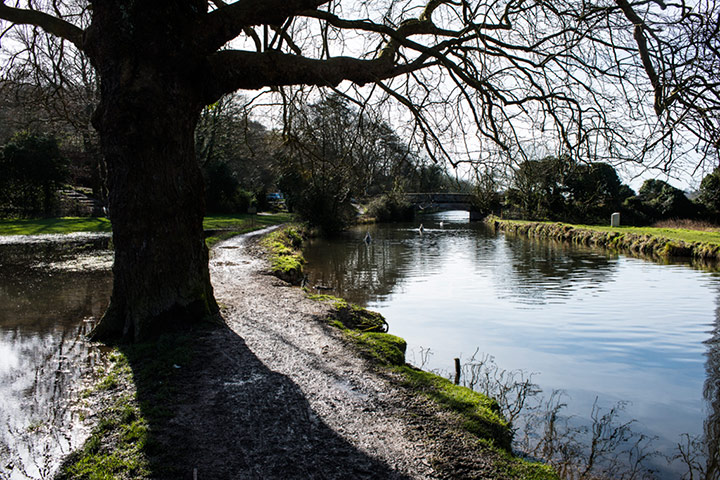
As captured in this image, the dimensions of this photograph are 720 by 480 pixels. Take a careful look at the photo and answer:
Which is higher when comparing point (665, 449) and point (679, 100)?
point (679, 100)

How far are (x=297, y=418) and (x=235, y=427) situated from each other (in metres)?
0.50

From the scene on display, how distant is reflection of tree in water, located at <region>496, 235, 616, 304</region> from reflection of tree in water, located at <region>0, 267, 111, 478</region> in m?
9.70

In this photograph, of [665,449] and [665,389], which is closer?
[665,449]

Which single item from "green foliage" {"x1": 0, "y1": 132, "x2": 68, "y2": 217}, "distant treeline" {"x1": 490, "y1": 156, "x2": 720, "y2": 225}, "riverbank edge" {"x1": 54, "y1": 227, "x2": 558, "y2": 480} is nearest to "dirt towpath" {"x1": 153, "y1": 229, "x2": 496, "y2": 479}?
"riverbank edge" {"x1": 54, "y1": 227, "x2": 558, "y2": 480}

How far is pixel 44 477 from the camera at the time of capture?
10.0 feet

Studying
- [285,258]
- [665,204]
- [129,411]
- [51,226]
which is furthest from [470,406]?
[665,204]

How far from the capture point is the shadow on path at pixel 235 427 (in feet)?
10.5

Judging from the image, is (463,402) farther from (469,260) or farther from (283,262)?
(469,260)

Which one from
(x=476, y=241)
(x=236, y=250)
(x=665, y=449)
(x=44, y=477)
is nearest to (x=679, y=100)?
(x=665, y=449)

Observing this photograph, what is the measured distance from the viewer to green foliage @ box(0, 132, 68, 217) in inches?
928

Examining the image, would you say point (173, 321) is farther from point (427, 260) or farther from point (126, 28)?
point (427, 260)

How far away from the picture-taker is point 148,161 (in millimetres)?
5719

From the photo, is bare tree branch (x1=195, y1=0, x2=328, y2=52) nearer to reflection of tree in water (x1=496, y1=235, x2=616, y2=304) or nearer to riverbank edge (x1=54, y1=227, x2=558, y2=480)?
riverbank edge (x1=54, y1=227, x2=558, y2=480)

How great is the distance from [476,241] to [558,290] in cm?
1496
